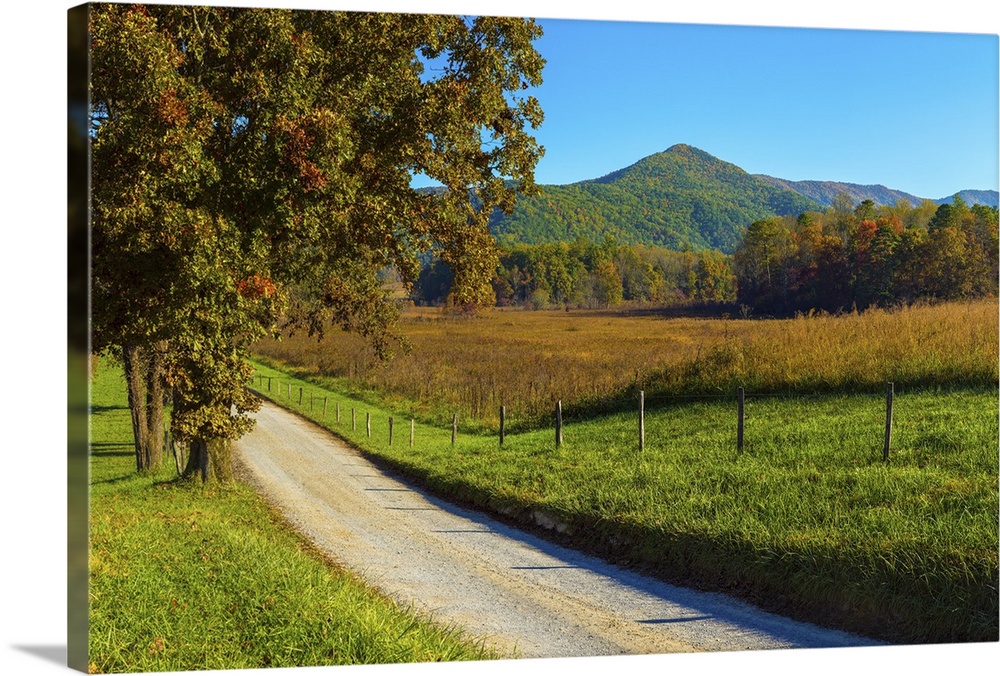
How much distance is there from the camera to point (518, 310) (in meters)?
9.91

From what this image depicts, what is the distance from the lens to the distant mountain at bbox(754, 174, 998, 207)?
356 inches

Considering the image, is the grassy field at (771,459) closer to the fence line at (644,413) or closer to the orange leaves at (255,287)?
the fence line at (644,413)

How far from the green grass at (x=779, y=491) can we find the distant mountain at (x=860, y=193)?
7.21 feet

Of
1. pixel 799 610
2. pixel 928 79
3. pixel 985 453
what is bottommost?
pixel 799 610

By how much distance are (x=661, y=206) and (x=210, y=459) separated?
5.48 meters

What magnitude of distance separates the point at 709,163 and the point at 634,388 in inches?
107

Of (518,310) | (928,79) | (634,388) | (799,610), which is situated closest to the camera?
(799,610)

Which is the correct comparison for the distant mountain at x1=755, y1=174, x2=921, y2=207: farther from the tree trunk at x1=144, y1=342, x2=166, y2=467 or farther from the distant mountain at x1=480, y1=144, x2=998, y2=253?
the tree trunk at x1=144, y1=342, x2=166, y2=467

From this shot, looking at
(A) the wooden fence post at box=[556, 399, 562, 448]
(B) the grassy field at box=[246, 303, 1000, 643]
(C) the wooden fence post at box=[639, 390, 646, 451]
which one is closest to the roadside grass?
(B) the grassy field at box=[246, 303, 1000, 643]

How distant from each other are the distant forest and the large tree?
732 mm

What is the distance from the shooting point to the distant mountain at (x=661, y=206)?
30.2 ft

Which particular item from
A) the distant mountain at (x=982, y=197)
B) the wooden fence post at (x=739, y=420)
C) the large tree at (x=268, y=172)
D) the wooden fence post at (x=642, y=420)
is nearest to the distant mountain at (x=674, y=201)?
the distant mountain at (x=982, y=197)

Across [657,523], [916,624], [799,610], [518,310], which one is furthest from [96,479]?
[916,624]

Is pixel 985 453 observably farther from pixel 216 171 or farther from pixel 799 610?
pixel 216 171
